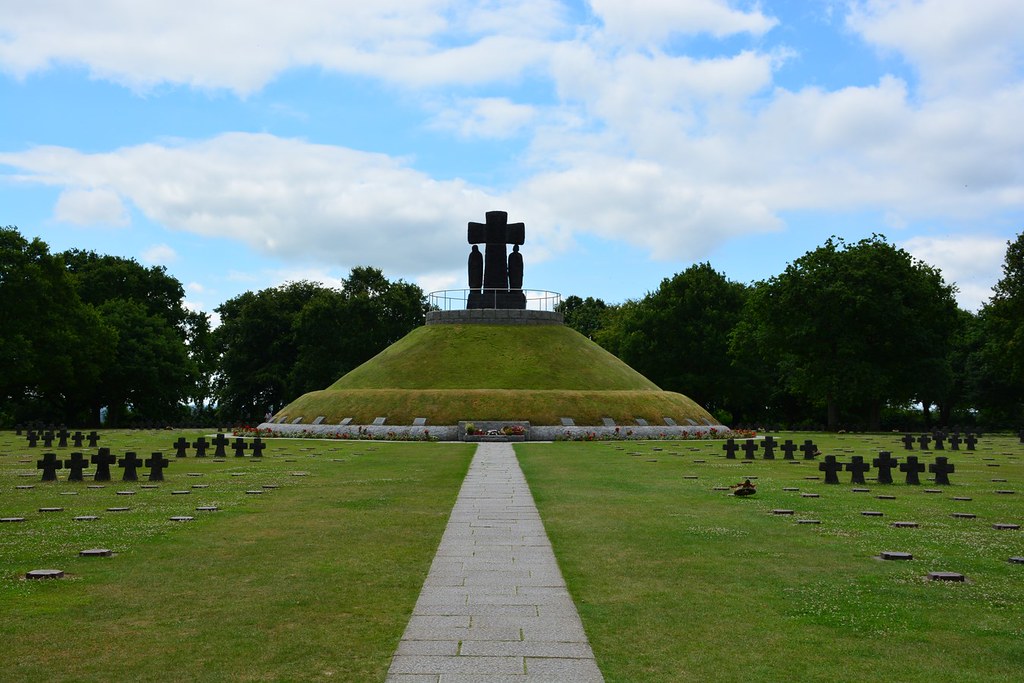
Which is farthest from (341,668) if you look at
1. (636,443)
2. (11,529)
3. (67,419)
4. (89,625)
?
(67,419)

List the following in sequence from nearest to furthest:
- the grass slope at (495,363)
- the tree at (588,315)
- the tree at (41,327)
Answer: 1. the grass slope at (495,363)
2. the tree at (41,327)
3. the tree at (588,315)

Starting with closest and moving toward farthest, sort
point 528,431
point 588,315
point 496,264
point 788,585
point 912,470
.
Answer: point 788,585 < point 912,470 < point 528,431 < point 496,264 < point 588,315

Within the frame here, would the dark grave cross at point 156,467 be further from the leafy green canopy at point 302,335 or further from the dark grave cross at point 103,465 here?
the leafy green canopy at point 302,335

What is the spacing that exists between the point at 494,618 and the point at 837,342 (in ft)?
211

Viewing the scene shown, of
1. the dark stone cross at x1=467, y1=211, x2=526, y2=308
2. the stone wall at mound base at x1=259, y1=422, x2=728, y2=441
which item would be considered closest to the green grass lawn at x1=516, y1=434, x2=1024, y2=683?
the stone wall at mound base at x1=259, y1=422, x2=728, y2=441

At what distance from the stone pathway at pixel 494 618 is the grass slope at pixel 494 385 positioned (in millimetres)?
41244

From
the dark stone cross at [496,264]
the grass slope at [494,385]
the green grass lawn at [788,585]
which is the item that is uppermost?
the dark stone cross at [496,264]

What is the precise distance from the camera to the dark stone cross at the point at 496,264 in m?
71.5

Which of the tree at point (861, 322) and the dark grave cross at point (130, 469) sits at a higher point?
the tree at point (861, 322)

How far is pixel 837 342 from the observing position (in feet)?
224

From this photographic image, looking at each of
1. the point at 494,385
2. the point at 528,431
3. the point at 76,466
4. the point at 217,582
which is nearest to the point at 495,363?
the point at 494,385

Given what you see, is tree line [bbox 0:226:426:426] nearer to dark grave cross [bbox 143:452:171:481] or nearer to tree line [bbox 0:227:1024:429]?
tree line [bbox 0:227:1024:429]

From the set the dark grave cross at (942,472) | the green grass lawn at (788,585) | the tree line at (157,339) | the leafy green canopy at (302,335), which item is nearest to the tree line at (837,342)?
the leafy green canopy at (302,335)

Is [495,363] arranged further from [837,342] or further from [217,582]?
[217,582]
